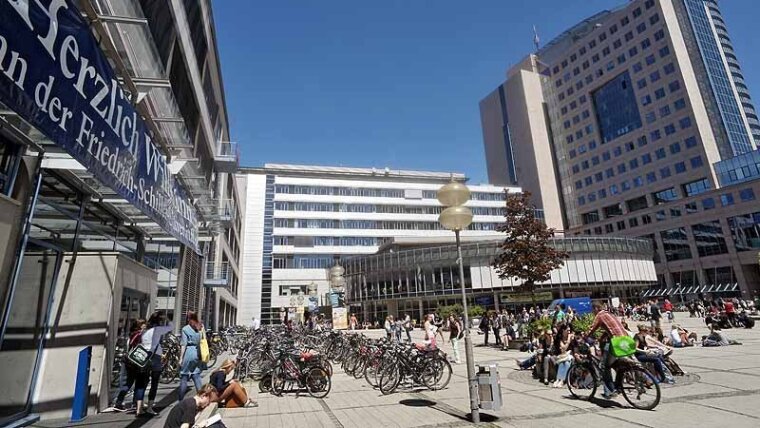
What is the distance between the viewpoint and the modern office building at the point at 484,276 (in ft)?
161

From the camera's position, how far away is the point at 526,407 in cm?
766

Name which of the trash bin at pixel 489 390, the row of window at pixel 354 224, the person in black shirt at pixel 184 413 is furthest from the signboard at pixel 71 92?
the row of window at pixel 354 224

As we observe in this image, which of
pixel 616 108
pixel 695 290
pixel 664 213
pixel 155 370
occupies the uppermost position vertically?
pixel 616 108

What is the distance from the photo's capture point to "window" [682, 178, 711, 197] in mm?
67625

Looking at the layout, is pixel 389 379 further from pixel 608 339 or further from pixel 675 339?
pixel 675 339

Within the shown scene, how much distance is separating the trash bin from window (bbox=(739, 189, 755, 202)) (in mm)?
78531

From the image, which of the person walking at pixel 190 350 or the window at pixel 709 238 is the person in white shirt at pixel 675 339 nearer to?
the person walking at pixel 190 350

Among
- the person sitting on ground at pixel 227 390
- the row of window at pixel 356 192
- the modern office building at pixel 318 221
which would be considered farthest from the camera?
the row of window at pixel 356 192

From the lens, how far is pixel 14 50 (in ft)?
11.0

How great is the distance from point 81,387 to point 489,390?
24.1ft

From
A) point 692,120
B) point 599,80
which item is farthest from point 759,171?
point 599,80

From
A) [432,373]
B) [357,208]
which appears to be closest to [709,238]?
[357,208]

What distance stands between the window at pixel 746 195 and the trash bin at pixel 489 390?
258 feet

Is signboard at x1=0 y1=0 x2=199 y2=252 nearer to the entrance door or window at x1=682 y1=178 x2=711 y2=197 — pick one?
the entrance door
